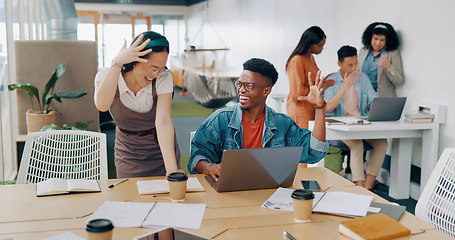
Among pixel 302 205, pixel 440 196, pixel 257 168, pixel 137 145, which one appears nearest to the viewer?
pixel 302 205

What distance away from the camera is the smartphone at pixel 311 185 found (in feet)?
7.02

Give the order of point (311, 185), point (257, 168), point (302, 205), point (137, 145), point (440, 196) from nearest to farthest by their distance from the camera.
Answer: point (302, 205) < point (257, 168) < point (311, 185) < point (440, 196) < point (137, 145)

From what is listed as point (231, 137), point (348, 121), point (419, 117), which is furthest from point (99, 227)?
point (419, 117)

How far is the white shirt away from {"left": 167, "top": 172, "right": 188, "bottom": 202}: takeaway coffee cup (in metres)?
0.67

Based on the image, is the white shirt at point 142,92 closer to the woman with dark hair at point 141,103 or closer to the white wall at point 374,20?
the woman with dark hair at point 141,103

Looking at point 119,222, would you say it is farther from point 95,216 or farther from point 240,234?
point 240,234

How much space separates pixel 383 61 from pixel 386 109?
66 centimetres

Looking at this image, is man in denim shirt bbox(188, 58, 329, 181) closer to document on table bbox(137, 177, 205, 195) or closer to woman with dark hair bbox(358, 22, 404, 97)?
document on table bbox(137, 177, 205, 195)

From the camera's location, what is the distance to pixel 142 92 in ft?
8.23

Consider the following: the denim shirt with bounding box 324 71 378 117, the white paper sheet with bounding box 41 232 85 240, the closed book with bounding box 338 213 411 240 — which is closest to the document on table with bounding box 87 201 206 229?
the white paper sheet with bounding box 41 232 85 240

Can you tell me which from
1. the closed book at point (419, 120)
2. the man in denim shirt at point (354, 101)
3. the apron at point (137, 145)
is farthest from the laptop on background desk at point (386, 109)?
the apron at point (137, 145)

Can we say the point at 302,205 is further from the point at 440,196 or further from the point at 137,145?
the point at 137,145

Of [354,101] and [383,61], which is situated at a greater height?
[383,61]

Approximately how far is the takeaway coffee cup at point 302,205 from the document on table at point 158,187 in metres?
0.49
